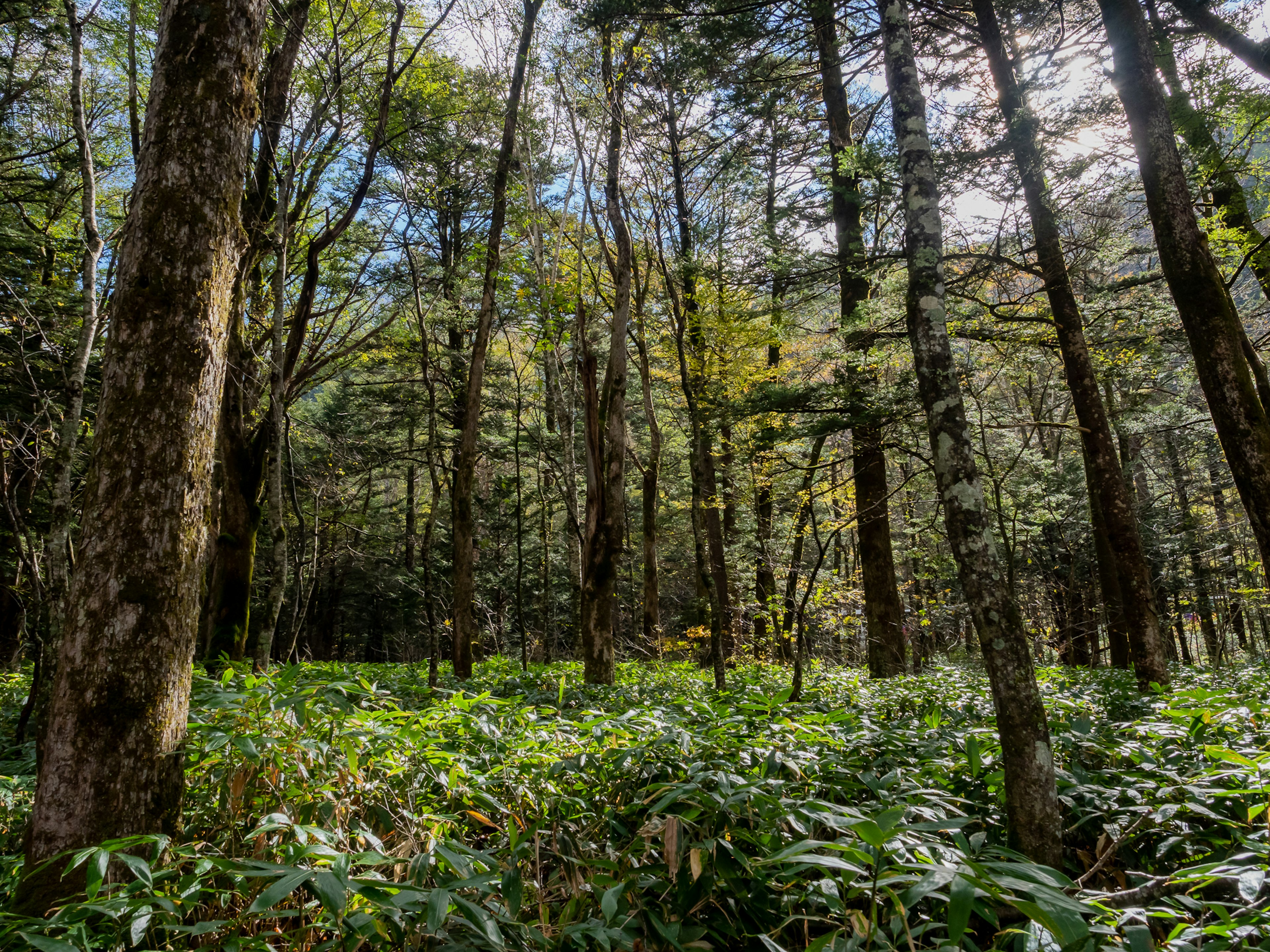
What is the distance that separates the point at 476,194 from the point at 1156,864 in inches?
574

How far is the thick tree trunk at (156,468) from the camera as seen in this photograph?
2.43 meters

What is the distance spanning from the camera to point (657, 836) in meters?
2.28

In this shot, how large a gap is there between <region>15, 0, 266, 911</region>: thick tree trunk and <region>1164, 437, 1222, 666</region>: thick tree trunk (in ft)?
58.0

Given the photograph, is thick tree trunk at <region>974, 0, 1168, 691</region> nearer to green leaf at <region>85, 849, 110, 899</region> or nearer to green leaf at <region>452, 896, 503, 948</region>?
green leaf at <region>452, 896, 503, 948</region>

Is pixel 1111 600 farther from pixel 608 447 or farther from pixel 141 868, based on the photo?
pixel 141 868

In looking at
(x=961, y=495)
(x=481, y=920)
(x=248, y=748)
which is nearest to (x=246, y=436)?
(x=248, y=748)

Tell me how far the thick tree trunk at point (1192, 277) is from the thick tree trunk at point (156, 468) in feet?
21.9

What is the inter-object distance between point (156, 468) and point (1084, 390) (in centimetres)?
881

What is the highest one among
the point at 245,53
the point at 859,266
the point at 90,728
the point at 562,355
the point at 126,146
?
the point at 126,146

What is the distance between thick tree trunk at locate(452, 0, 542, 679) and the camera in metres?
7.54

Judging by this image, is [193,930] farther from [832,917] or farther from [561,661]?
[561,661]

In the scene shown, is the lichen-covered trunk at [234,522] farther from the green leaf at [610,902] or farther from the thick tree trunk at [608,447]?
the green leaf at [610,902]

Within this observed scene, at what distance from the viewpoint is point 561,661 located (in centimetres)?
1306

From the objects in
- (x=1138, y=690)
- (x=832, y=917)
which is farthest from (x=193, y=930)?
(x=1138, y=690)
